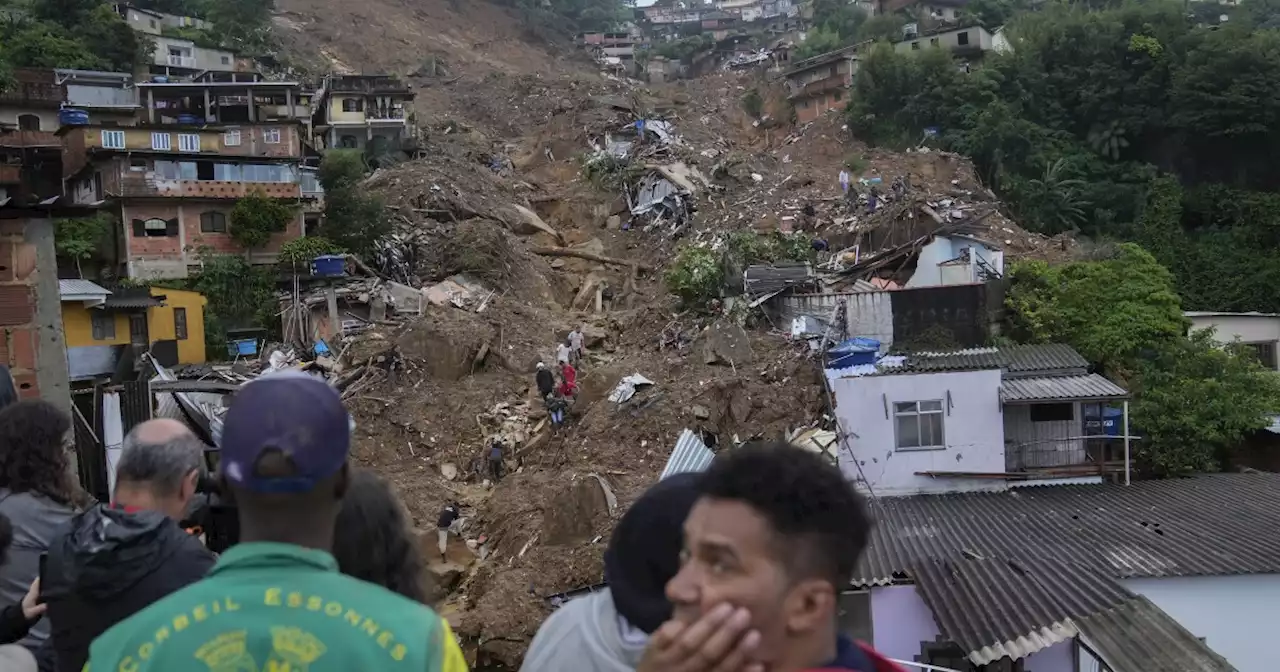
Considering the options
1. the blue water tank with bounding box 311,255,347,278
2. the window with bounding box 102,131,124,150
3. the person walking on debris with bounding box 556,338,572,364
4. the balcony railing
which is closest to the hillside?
the person walking on debris with bounding box 556,338,572,364

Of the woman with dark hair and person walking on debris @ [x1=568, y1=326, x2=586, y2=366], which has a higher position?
the woman with dark hair

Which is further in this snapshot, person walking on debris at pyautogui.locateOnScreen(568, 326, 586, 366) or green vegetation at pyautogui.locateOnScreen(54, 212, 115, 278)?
green vegetation at pyautogui.locateOnScreen(54, 212, 115, 278)

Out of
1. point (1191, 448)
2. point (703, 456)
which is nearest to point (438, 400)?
point (703, 456)

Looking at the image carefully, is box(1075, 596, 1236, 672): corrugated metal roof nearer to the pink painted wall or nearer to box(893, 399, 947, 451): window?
the pink painted wall

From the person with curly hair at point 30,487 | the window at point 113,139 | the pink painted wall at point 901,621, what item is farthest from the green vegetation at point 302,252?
the person with curly hair at point 30,487

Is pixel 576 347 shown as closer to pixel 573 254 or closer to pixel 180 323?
pixel 573 254

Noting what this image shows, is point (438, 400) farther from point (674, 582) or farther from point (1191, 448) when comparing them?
point (674, 582)
